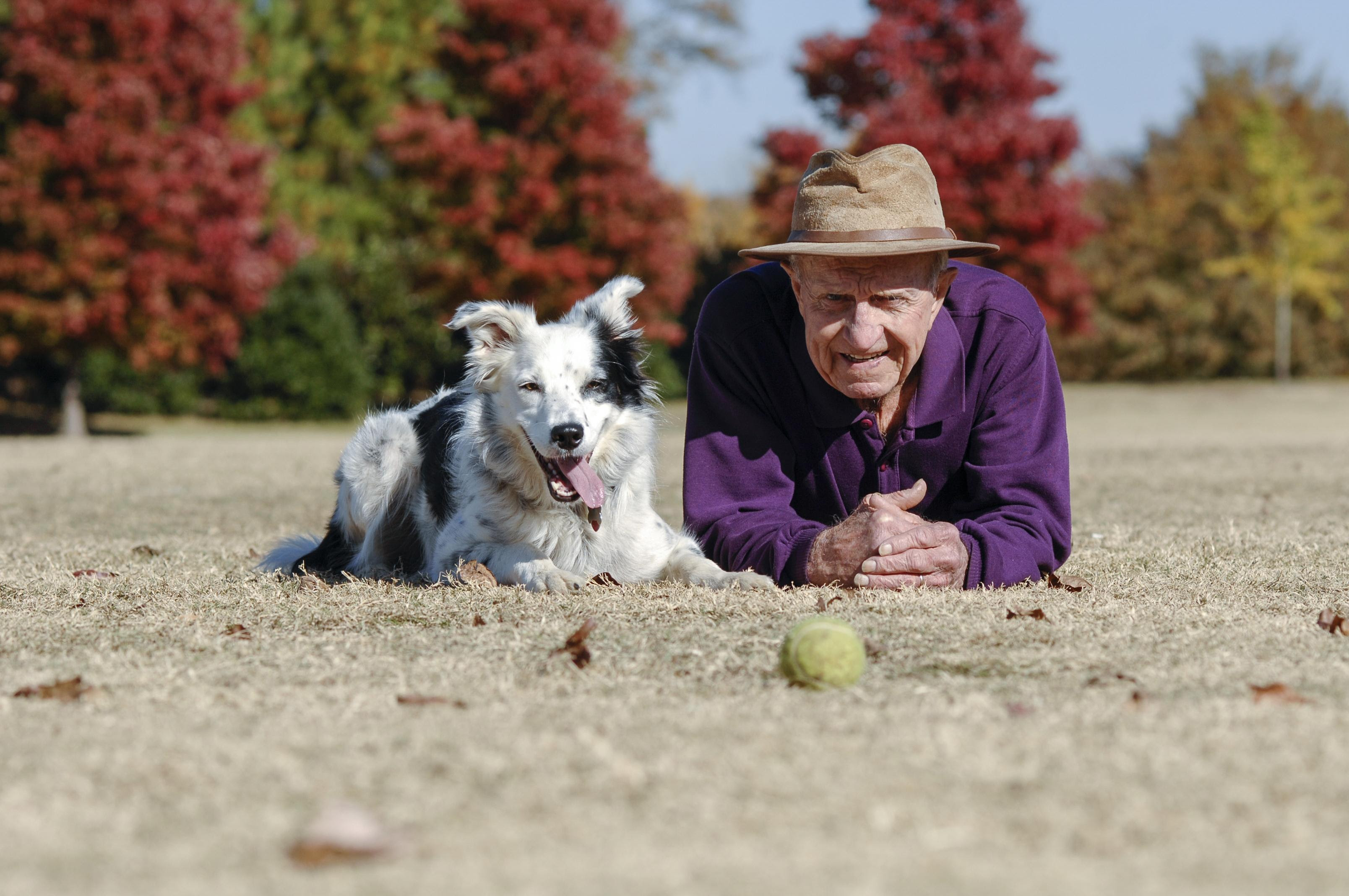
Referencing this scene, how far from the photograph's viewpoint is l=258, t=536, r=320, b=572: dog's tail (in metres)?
5.48

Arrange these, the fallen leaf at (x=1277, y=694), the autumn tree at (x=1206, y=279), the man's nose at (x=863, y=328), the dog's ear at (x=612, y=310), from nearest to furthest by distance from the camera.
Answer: the fallen leaf at (x=1277, y=694) → the man's nose at (x=863, y=328) → the dog's ear at (x=612, y=310) → the autumn tree at (x=1206, y=279)

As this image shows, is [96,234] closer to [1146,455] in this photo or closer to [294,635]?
[1146,455]

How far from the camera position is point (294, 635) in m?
3.92

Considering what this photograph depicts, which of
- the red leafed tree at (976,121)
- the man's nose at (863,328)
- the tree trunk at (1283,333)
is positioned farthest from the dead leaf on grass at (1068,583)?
the tree trunk at (1283,333)

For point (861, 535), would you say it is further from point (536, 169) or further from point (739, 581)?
point (536, 169)

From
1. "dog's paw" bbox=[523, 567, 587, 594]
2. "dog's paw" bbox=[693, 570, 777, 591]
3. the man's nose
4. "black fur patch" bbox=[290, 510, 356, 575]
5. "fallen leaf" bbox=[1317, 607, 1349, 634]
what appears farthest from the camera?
"black fur patch" bbox=[290, 510, 356, 575]

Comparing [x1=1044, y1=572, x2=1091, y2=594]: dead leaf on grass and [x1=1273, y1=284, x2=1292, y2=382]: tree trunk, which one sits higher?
[x1=1273, y1=284, x2=1292, y2=382]: tree trunk

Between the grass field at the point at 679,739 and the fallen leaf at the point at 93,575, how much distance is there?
0.18 feet

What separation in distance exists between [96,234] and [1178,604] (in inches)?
677

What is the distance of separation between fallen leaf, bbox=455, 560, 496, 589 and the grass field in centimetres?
10

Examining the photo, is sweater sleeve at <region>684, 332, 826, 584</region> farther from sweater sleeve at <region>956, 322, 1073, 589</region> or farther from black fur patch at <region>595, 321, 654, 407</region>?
sweater sleeve at <region>956, 322, 1073, 589</region>

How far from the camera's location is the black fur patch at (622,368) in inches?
201

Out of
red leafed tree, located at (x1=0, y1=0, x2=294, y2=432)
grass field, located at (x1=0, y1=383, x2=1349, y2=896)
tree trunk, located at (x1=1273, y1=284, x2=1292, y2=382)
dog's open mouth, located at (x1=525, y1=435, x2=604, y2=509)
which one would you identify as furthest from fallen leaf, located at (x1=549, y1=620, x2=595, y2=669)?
tree trunk, located at (x1=1273, y1=284, x2=1292, y2=382)

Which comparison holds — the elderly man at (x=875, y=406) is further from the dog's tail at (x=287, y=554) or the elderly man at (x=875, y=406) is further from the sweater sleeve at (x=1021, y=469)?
the dog's tail at (x=287, y=554)
